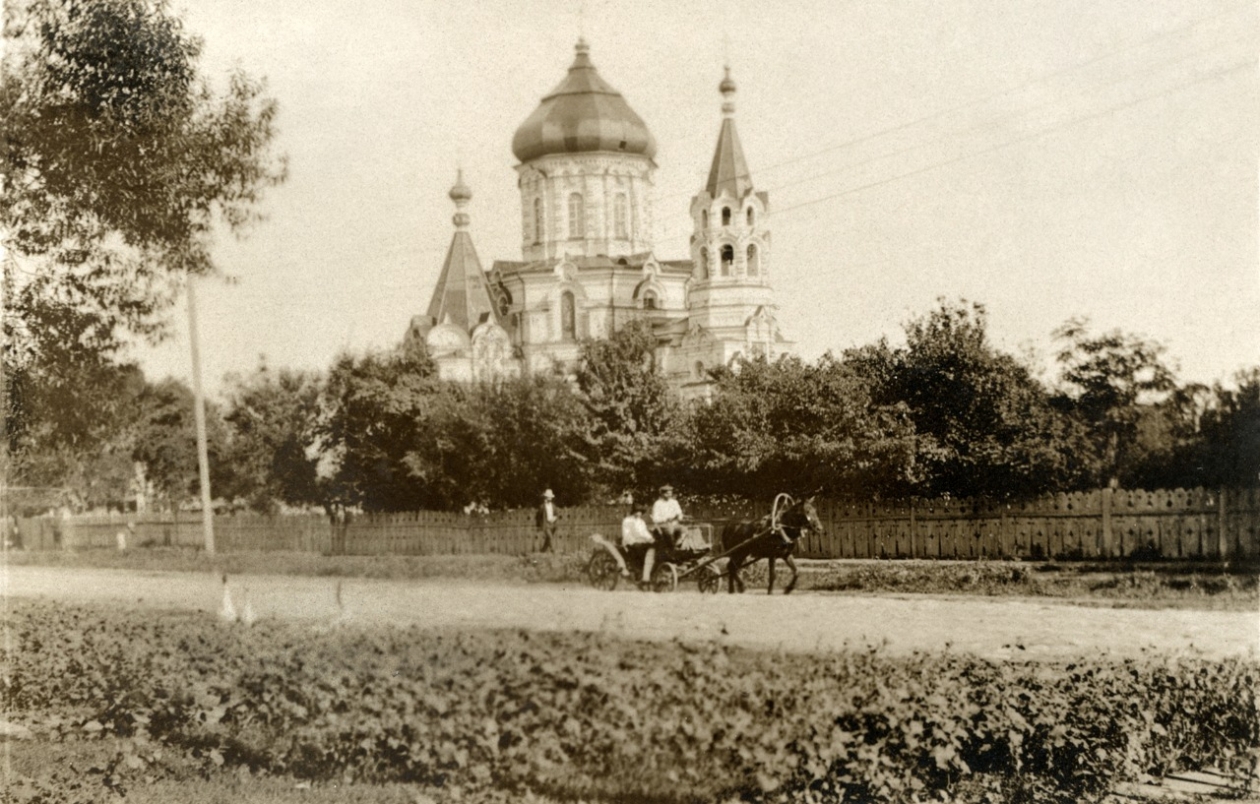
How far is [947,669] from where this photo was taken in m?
7.89

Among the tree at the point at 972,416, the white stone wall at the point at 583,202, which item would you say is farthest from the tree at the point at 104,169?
the white stone wall at the point at 583,202

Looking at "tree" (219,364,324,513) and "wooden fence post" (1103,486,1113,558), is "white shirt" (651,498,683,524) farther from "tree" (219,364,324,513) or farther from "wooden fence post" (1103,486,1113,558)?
"wooden fence post" (1103,486,1113,558)

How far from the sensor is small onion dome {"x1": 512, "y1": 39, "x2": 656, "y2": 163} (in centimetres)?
1072

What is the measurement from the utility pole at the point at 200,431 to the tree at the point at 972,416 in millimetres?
6455

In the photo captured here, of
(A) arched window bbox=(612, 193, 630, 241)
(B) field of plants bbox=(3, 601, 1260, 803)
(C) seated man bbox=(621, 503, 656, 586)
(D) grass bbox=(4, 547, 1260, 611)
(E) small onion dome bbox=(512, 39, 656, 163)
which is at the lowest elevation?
(B) field of plants bbox=(3, 601, 1260, 803)

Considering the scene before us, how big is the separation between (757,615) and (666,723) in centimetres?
343

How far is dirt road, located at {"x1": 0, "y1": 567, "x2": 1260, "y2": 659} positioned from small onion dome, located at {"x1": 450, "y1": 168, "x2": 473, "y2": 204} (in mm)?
3456

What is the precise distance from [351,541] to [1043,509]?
6799mm

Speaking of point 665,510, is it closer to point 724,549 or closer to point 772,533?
point 724,549

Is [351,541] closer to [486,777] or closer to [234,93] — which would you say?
[486,777]

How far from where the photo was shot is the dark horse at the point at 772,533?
37.3 feet

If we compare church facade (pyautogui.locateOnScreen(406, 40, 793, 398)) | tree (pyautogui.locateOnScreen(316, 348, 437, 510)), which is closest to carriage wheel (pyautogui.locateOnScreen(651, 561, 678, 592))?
church facade (pyautogui.locateOnScreen(406, 40, 793, 398))

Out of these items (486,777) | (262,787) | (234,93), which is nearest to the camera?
(486,777)

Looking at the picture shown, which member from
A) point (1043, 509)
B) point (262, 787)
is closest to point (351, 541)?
point (262, 787)
